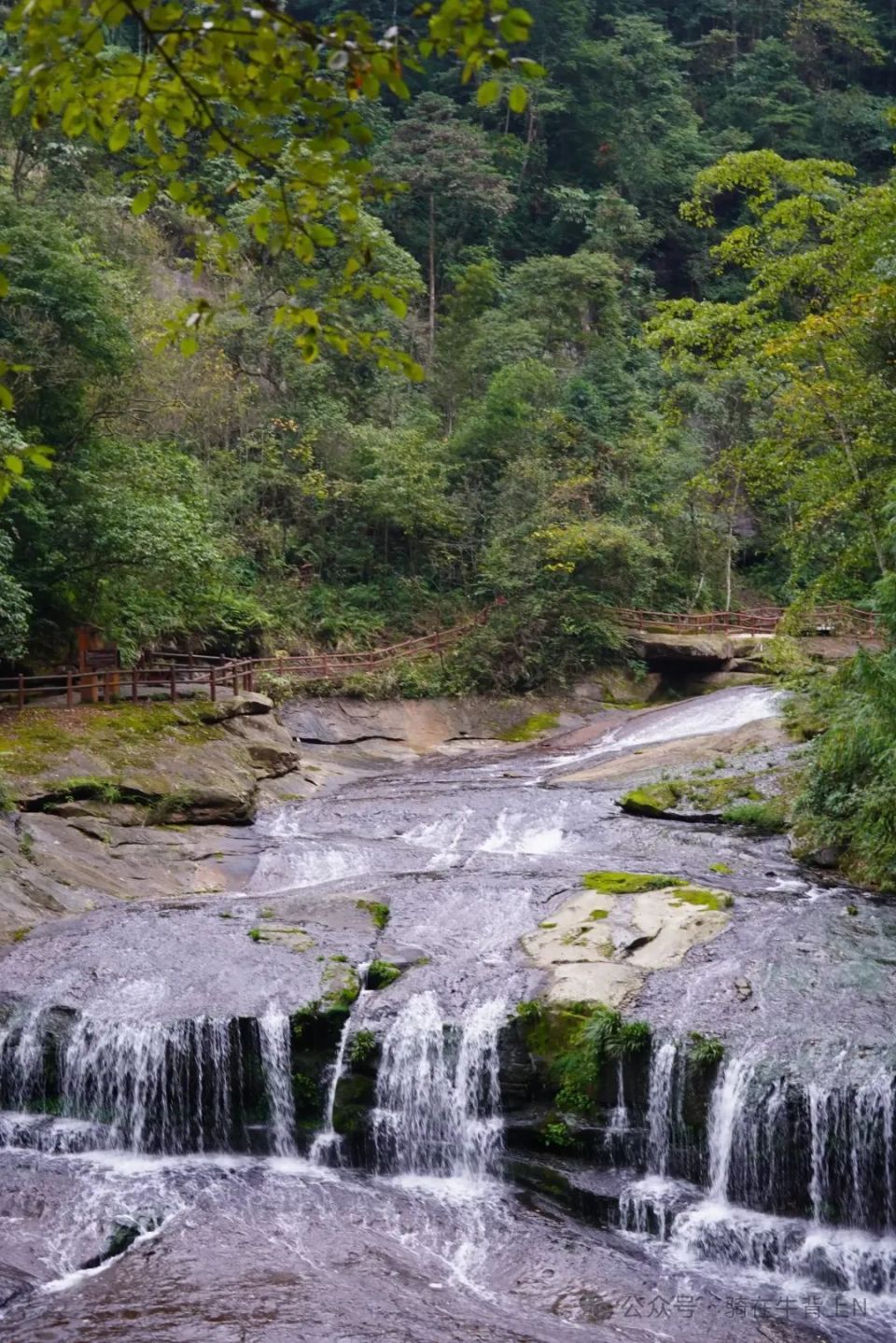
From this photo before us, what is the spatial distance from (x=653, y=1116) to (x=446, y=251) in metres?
42.3

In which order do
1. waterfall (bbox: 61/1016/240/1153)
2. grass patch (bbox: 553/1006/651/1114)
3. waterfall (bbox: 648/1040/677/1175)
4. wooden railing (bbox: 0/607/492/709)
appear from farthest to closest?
wooden railing (bbox: 0/607/492/709) < waterfall (bbox: 61/1016/240/1153) < grass patch (bbox: 553/1006/651/1114) < waterfall (bbox: 648/1040/677/1175)

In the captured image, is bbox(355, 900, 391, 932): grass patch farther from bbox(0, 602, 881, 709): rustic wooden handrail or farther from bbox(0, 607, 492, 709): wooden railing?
bbox(0, 607, 492, 709): wooden railing

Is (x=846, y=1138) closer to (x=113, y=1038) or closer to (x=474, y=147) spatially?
(x=113, y=1038)

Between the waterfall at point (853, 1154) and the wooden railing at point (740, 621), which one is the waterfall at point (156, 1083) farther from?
the wooden railing at point (740, 621)

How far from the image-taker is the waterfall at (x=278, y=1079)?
37.4 ft

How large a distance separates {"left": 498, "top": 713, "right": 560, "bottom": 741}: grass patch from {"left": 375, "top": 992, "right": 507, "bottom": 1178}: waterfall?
58.5 feet

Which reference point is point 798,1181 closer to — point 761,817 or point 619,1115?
point 619,1115

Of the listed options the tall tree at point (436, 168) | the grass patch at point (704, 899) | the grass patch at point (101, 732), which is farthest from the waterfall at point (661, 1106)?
the tall tree at point (436, 168)

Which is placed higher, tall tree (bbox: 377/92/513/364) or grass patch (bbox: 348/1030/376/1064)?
tall tree (bbox: 377/92/513/364)

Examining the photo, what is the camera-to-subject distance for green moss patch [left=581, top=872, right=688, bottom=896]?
14.4 meters

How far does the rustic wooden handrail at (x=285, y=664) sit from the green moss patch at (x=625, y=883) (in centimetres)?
594

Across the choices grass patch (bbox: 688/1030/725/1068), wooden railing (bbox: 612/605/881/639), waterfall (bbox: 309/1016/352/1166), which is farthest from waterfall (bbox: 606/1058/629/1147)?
wooden railing (bbox: 612/605/881/639)

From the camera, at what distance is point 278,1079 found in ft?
38.1

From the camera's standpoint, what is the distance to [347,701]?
29141 millimetres
